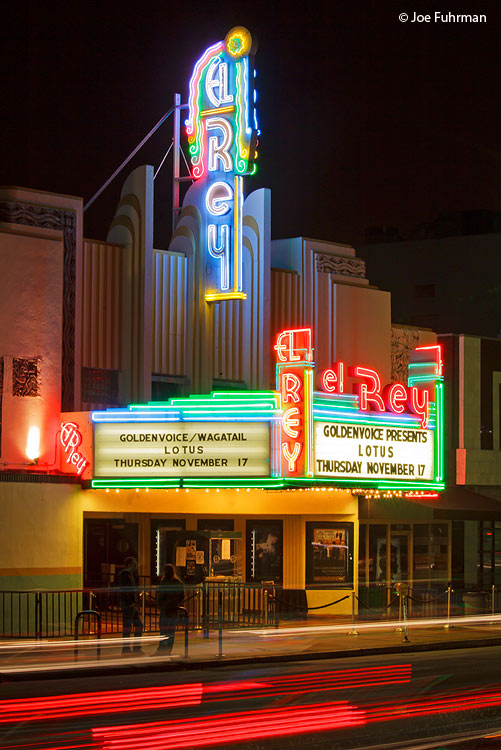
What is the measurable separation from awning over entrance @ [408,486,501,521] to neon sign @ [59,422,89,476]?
12.5m

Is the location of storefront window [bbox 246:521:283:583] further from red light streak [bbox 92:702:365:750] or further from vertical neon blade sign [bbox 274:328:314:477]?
red light streak [bbox 92:702:365:750]

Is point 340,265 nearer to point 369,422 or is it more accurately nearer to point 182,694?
point 369,422

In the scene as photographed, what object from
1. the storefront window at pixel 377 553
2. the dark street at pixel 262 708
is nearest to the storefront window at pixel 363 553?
the storefront window at pixel 377 553

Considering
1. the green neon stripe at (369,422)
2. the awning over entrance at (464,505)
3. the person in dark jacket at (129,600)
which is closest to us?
the person in dark jacket at (129,600)

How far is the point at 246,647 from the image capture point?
78.9ft

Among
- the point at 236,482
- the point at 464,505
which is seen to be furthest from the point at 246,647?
the point at 464,505

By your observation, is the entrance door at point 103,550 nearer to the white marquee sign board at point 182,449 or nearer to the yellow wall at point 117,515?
the yellow wall at point 117,515

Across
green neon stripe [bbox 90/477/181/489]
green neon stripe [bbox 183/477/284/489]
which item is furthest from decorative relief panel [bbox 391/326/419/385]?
green neon stripe [bbox 90/477/181/489]

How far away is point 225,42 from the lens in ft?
99.6

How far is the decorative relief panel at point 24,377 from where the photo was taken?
2706cm

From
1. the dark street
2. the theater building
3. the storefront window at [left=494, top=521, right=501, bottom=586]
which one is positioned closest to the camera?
the dark street

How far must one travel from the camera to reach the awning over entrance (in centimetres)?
3594

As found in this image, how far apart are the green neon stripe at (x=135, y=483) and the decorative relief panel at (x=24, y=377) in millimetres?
2516

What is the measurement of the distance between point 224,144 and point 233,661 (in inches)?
536
